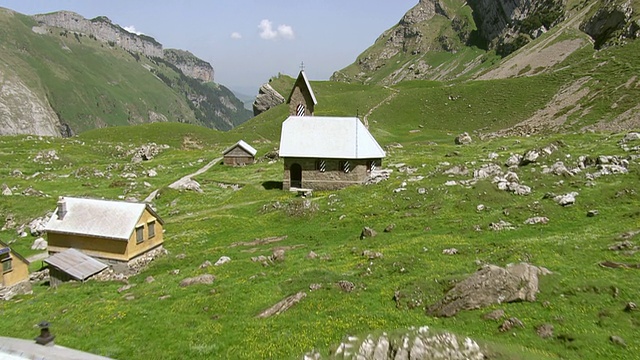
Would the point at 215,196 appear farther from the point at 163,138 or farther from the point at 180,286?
the point at 163,138

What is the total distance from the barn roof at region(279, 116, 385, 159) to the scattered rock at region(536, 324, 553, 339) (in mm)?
38625

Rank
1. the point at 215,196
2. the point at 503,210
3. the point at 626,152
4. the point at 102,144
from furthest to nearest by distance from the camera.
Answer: the point at 102,144
the point at 215,196
the point at 626,152
the point at 503,210

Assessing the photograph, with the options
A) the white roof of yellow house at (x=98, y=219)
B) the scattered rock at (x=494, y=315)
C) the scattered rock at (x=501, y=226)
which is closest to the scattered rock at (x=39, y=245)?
the white roof of yellow house at (x=98, y=219)

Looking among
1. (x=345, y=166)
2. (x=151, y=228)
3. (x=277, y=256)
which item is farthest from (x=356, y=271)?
(x=345, y=166)

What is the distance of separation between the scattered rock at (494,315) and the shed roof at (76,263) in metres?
28.3

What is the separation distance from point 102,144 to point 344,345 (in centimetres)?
11306

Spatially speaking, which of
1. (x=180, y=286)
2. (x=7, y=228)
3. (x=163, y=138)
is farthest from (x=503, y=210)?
(x=163, y=138)

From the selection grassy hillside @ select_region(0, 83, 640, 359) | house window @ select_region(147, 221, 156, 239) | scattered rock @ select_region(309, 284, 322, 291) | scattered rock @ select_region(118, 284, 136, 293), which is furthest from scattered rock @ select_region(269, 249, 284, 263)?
house window @ select_region(147, 221, 156, 239)

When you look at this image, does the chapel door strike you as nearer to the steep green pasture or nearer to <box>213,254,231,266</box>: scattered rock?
the steep green pasture

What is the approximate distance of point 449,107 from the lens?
127750 mm

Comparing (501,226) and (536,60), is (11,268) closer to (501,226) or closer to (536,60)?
(501,226)

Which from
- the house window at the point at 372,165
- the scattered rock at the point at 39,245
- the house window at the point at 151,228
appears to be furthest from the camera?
the house window at the point at 372,165

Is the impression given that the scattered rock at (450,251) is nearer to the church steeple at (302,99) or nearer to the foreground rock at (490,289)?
the foreground rock at (490,289)

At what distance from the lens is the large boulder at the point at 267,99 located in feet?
633
